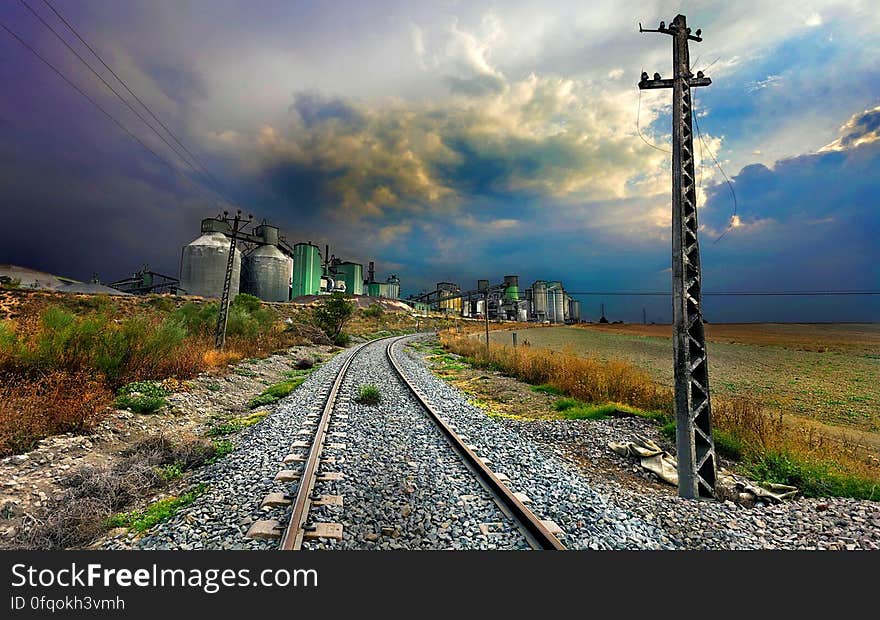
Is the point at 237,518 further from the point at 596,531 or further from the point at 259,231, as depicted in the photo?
the point at 259,231

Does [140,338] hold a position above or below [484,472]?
above

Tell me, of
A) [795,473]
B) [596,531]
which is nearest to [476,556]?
[596,531]

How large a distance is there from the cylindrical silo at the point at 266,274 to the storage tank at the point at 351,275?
981 inches

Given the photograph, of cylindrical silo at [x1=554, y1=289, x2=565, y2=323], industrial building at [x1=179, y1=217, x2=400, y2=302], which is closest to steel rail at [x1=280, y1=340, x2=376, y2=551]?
industrial building at [x1=179, y1=217, x2=400, y2=302]

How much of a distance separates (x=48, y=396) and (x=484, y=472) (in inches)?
323

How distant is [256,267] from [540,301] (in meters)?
65.7

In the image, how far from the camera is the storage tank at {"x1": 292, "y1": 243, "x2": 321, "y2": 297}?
2635 inches

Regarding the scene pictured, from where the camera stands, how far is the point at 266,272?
5938cm

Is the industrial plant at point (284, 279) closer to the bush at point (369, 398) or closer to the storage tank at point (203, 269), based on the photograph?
the storage tank at point (203, 269)

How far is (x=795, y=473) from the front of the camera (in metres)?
5.55

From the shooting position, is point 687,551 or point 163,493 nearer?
point 687,551

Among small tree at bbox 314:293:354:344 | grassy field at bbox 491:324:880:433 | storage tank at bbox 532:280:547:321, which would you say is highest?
storage tank at bbox 532:280:547:321

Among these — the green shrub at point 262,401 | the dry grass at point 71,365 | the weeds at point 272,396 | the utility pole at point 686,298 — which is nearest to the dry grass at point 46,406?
the dry grass at point 71,365

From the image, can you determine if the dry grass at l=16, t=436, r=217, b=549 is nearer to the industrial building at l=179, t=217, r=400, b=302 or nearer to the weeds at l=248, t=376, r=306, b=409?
the weeds at l=248, t=376, r=306, b=409
